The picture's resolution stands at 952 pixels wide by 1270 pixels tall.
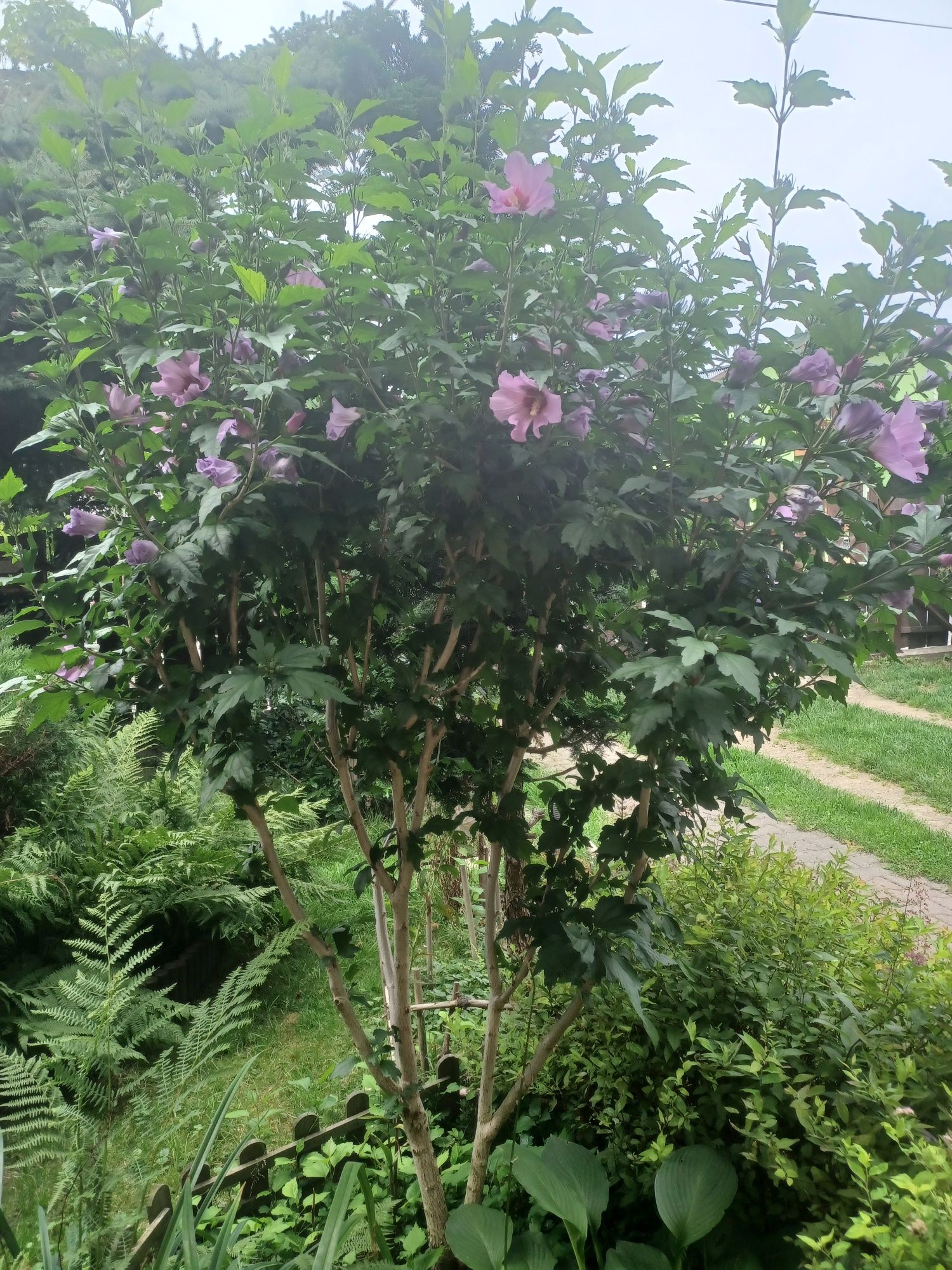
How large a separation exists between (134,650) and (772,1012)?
1.39 metres

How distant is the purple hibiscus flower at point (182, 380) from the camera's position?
1.28m

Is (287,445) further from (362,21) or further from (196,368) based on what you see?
(362,21)

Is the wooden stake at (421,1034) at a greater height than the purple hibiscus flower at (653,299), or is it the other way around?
the purple hibiscus flower at (653,299)

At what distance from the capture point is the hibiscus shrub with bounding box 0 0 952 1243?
117cm

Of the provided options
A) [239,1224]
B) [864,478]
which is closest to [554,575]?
[864,478]

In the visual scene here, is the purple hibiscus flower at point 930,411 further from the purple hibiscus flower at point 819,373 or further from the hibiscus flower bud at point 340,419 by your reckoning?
the hibiscus flower bud at point 340,419

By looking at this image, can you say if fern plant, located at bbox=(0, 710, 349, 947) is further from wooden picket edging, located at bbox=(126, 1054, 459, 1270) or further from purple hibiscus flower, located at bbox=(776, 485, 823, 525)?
purple hibiscus flower, located at bbox=(776, 485, 823, 525)

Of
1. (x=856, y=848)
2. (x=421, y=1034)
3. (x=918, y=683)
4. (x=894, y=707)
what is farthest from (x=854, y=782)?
(x=421, y=1034)

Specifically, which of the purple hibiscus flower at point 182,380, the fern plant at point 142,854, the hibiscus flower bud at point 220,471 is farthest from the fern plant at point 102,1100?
the fern plant at point 142,854

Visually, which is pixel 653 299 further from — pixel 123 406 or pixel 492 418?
pixel 123 406

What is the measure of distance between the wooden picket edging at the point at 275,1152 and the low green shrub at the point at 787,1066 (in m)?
0.29

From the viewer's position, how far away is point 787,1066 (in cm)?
151

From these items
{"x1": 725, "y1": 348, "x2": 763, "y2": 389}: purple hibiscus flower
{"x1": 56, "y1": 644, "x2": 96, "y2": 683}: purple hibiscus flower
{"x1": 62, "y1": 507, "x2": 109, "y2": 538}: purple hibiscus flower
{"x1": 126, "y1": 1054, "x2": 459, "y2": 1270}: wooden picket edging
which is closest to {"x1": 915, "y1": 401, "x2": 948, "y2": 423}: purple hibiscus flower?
{"x1": 725, "y1": 348, "x2": 763, "y2": 389}: purple hibiscus flower

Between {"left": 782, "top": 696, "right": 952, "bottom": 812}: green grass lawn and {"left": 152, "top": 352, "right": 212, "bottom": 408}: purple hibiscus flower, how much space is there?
15.5ft
